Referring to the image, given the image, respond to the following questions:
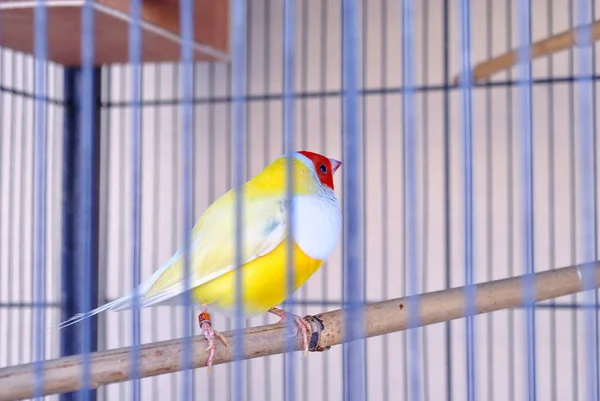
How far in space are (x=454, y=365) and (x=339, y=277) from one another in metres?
0.40

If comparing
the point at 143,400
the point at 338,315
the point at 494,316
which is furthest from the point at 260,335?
the point at 143,400

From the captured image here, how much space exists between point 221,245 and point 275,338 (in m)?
0.14

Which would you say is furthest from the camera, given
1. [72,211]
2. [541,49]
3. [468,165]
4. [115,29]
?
[72,211]

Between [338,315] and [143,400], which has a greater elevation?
[338,315]

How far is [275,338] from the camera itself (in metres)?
0.81

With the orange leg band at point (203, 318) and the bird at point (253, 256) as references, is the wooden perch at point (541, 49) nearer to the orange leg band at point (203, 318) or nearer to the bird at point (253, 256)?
the bird at point (253, 256)

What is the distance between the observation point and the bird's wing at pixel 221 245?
2.86ft

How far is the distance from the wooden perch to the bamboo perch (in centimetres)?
55

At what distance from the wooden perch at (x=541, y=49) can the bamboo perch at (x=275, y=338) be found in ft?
1.81

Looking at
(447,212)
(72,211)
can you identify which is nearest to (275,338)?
(72,211)

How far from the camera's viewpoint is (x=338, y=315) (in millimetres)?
890

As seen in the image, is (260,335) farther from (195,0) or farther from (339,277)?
(339,277)

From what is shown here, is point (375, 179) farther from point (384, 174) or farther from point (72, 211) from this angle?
point (72, 211)

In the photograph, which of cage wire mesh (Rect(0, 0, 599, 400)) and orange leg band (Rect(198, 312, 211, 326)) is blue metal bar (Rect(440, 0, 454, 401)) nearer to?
cage wire mesh (Rect(0, 0, 599, 400))
